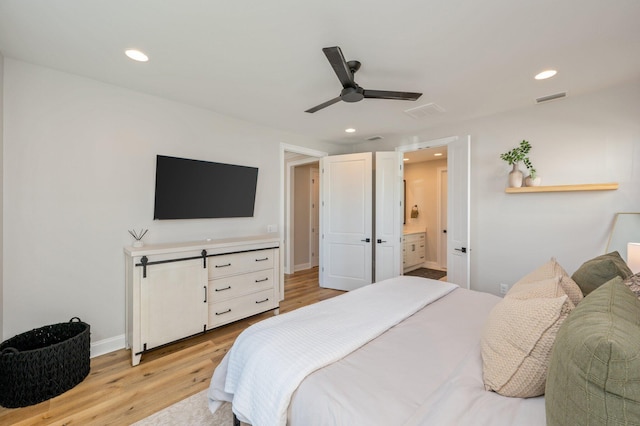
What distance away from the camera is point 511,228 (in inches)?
A: 133

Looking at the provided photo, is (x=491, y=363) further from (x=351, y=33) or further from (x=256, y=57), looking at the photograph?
(x=256, y=57)

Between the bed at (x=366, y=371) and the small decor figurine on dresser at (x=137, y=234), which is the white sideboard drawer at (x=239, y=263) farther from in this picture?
the bed at (x=366, y=371)

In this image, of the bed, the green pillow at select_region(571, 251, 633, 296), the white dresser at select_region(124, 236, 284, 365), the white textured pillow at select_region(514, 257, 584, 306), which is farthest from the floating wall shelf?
the white dresser at select_region(124, 236, 284, 365)

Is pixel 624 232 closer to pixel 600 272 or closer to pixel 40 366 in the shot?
pixel 600 272

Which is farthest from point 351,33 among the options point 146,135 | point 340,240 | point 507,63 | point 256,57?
point 340,240

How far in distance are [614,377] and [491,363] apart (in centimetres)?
58

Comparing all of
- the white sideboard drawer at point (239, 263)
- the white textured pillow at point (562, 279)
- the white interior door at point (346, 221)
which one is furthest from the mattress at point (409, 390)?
the white interior door at point (346, 221)

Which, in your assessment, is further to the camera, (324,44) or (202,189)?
(202,189)

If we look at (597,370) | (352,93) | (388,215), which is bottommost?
(597,370)

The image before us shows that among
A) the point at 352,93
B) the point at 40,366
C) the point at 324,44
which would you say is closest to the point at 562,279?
the point at 352,93

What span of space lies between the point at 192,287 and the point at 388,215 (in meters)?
2.87

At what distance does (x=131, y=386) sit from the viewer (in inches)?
83.6

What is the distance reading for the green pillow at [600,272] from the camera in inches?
56.8

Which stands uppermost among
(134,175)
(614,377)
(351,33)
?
(351,33)
